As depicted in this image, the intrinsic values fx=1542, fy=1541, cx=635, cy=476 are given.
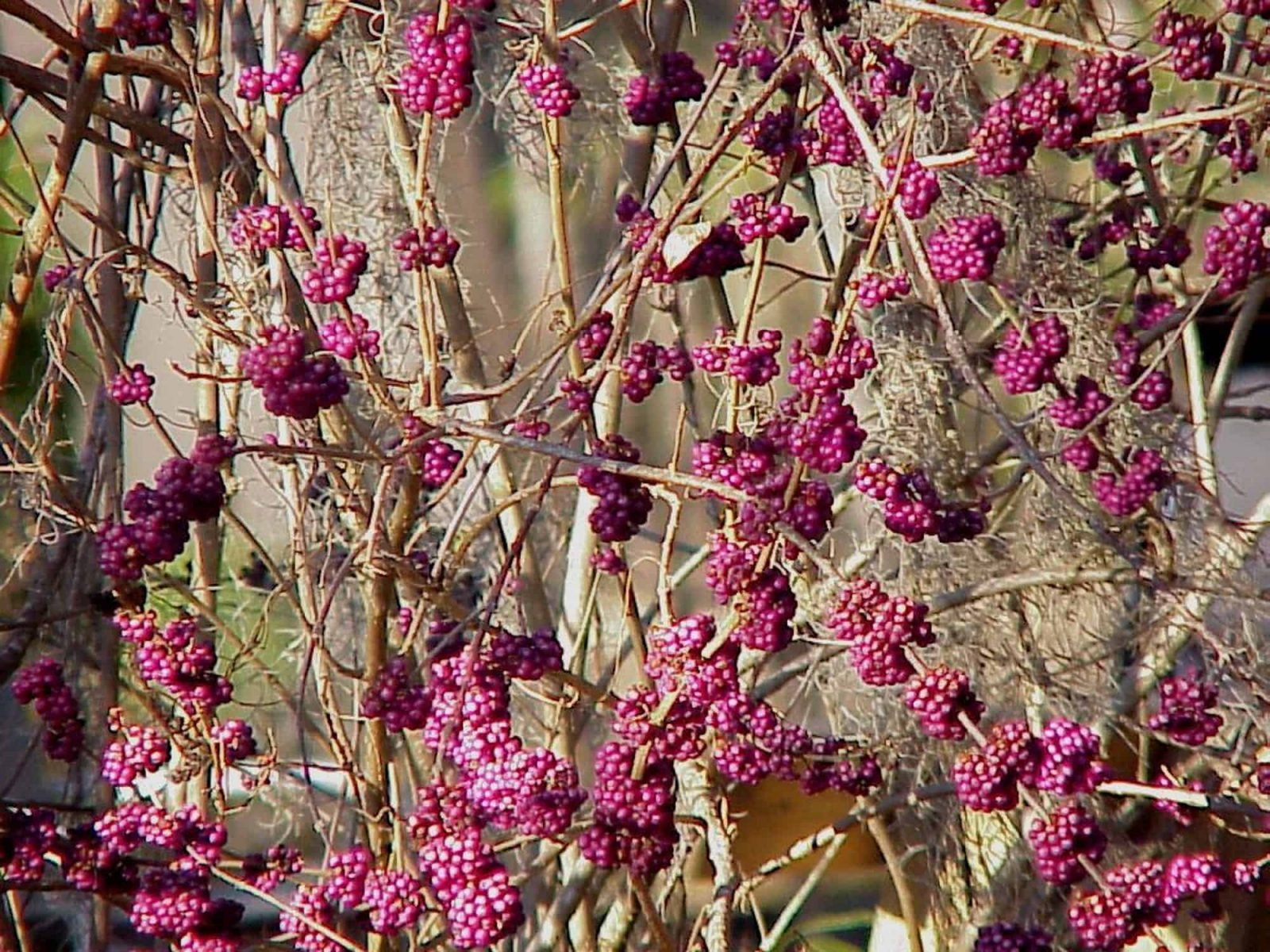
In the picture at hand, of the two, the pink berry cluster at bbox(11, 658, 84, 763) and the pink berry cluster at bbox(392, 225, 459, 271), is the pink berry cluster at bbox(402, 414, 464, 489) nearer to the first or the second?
the pink berry cluster at bbox(392, 225, 459, 271)

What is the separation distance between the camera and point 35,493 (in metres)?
1.24

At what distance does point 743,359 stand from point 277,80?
408mm

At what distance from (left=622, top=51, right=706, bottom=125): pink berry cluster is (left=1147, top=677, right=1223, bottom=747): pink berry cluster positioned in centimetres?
58

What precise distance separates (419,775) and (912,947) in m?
0.50

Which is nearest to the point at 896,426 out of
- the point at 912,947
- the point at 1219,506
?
the point at 1219,506

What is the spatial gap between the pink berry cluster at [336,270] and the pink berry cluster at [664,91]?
295 mm

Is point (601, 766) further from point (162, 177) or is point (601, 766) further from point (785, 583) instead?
point (162, 177)

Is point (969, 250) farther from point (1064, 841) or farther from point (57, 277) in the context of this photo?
point (57, 277)

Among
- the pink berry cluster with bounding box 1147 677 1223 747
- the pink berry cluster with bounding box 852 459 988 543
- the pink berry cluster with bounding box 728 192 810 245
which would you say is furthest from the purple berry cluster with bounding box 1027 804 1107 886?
the pink berry cluster with bounding box 728 192 810 245

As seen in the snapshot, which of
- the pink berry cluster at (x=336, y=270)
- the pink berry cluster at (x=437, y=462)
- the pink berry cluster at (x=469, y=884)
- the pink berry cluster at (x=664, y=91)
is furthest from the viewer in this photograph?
the pink berry cluster at (x=664, y=91)

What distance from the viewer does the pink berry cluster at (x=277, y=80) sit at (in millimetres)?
1105

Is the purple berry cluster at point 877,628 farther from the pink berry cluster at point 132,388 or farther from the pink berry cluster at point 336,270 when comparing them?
the pink berry cluster at point 132,388

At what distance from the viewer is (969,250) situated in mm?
990

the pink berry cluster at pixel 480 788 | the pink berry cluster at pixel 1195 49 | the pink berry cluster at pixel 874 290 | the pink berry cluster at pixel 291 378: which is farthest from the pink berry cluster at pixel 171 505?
the pink berry cluster at pixel 1195 49
